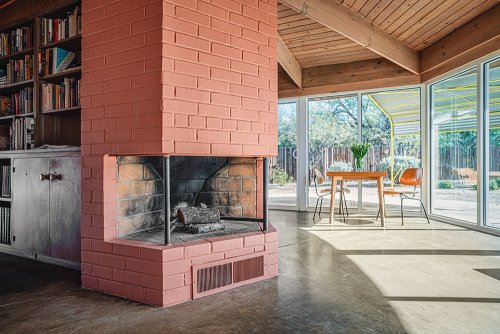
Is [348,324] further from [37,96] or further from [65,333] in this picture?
[37,96]

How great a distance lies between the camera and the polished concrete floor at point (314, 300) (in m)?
1.96

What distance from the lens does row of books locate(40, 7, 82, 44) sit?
326 cm

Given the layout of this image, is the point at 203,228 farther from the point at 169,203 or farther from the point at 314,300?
the point at 314,300

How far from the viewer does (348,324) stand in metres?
1.98

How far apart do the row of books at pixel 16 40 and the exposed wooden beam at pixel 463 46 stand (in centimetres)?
505

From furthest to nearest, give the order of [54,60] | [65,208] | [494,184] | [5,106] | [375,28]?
[375,28]
[494,184]
[5,106]
[54,60]
[65,208]

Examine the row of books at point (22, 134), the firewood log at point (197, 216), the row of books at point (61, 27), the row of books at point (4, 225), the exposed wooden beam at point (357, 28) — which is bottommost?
the row of books at point (4, 225)

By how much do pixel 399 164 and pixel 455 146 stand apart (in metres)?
1.10

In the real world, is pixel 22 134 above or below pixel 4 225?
above

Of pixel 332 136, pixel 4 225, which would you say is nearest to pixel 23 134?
pixel 4 225

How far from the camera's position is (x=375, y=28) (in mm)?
5094

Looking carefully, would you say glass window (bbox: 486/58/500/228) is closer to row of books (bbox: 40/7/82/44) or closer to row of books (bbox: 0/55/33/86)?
row of books (bbox: 40/7/82/44)

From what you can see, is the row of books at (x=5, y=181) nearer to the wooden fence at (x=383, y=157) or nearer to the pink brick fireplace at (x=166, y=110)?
the pink brick fireplace at (x=166, y=110)

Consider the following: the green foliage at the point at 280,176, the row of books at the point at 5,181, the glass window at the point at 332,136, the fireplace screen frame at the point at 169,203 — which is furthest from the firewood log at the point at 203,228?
the green foliage at the point at 280,176
